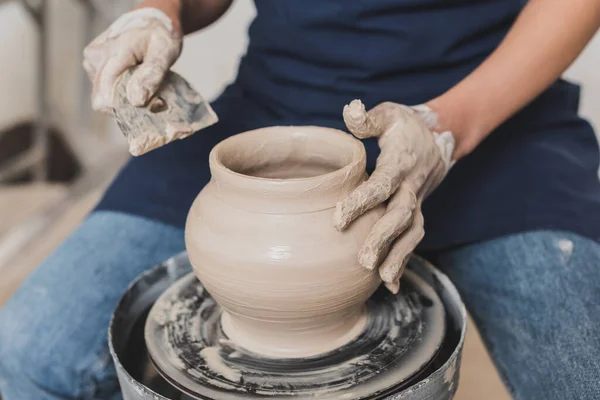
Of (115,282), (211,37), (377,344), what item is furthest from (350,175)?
(211,37)

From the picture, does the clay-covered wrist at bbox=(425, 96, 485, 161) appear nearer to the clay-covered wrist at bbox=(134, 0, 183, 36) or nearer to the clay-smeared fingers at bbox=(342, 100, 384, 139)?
the clay-smeared fingers at bbox=(342, 100, 384, 139)

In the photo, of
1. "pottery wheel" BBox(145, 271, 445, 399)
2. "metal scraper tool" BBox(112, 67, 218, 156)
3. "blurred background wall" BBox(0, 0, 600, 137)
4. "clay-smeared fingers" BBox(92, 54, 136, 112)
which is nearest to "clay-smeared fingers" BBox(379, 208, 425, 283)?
→ "pottery wheel" BBox(145, 271, 445, 399)

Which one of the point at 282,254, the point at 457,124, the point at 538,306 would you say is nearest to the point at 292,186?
the point at 282,254

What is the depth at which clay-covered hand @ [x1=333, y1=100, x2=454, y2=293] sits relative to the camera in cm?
85

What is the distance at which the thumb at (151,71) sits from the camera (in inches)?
39.6

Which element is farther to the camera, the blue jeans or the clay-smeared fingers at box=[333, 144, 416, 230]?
the blue jeans

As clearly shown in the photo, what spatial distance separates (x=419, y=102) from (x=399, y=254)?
488 mm

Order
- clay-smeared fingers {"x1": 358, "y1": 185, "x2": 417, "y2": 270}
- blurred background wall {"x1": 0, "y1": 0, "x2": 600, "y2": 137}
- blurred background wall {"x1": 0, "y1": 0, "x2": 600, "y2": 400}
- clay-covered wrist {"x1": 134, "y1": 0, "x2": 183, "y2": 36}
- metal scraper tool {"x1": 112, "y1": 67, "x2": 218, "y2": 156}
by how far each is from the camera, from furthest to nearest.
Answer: blurred background wall {"x1": 0, "y1": 0, "x2": 600, "y2": 137}
blurred background wall {"x1": 0, "y1": 0, "x2": 600, "y2": 400}
clay-covered wrist {"x1": 134, "y1": 0, "x2": 183, "y2": 36}
metal scraper tool {"x1": 112, "y1": 67, "x2": 218, "y2": 156}
clay-smeared fingers {"x1": 358, "y1": 185, "x2": 417, "y2": 270}

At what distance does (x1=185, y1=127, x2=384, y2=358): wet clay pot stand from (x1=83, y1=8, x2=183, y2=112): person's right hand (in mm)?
179

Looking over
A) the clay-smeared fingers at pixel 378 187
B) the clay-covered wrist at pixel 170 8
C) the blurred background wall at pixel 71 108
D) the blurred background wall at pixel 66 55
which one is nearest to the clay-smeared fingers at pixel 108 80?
the clay-covered wrist at pixel 170 8

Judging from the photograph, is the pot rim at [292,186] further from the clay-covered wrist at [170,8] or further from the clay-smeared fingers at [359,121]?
the clay-covered wrist at [170,8]

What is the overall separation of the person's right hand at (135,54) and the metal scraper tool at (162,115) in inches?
0.6

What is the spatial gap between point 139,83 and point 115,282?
41cm

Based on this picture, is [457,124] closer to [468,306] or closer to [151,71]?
[468,306]
